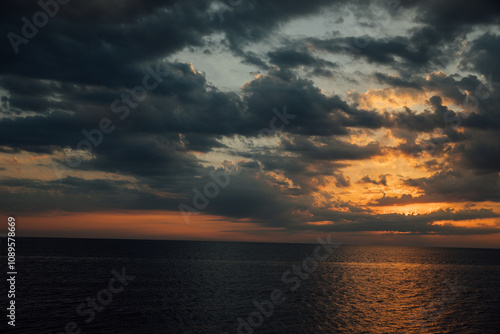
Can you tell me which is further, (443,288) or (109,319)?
(443,288)

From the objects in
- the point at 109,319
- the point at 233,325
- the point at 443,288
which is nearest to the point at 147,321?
the point at 109,319

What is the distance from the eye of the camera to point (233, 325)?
4575 centimetres

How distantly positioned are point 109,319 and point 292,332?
24.2 metres

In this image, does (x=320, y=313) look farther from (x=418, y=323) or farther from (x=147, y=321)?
(x=147, y=321)
